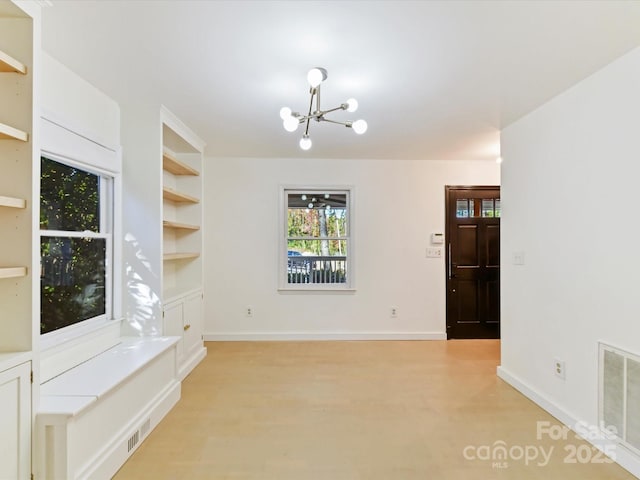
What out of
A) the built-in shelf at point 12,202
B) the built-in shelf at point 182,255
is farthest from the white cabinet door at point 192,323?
the built-in shelf at point 12,202

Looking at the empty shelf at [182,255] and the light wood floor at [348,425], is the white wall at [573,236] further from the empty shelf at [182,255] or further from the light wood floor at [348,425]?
the empty shelf at [182,255]

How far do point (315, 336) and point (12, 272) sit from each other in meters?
3.34

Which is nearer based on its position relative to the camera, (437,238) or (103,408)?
(103,408)

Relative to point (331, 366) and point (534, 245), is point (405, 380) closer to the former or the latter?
point (331, 366)

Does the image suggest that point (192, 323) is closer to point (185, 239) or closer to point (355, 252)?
point (185, 239)

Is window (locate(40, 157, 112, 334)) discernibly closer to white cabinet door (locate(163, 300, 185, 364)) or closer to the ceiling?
white cabinet door (locate(163, 300, 185, 364))

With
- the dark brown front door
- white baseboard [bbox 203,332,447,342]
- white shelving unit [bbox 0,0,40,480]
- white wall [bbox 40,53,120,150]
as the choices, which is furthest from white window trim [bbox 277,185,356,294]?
white shelving unit [bbox 0,0,40,480]

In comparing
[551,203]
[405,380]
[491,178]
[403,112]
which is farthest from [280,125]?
[491,178]

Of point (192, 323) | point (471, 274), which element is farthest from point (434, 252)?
A: point (192, 323)

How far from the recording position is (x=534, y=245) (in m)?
2.65

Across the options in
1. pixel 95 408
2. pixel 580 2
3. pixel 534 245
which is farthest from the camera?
pixel 534 245

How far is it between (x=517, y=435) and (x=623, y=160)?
6.34 ft

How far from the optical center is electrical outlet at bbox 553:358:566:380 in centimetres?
233

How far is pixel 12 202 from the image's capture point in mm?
1402
